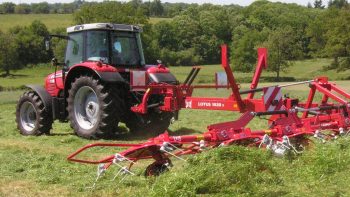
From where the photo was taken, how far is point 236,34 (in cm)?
6812

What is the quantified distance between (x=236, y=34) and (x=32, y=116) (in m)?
58.2

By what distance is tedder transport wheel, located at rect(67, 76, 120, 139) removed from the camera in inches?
388

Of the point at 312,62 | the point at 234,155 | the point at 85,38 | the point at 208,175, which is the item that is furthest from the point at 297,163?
the point at 312,62

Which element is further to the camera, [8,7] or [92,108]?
[8,7]

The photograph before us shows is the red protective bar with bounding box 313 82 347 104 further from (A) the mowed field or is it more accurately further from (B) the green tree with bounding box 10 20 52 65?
(B) the green tree with bounding box 10 20 52 65

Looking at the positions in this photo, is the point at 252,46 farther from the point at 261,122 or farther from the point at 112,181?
the point at 112,181

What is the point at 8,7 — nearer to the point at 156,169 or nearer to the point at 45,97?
the point at 45,97

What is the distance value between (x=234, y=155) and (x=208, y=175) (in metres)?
0.54

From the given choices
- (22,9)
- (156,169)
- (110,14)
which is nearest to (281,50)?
(110,14)

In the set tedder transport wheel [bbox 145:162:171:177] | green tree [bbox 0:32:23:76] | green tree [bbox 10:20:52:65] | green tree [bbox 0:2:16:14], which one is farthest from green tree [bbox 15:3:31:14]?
tedder transport wheel [bbox 145:162:171:177]

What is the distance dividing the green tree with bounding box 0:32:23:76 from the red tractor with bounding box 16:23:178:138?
45.1 meters

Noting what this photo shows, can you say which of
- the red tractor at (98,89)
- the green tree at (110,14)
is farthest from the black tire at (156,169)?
the green tree at (110,14)

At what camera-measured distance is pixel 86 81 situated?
1011cm

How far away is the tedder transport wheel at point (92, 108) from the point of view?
9844 mm
